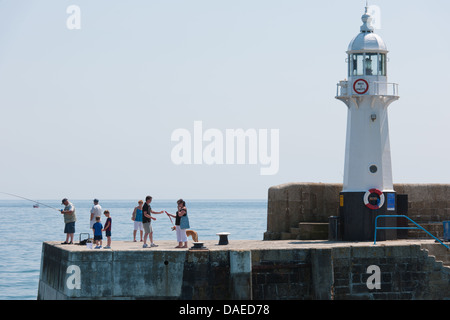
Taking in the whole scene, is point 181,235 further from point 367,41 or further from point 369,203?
point 367,41

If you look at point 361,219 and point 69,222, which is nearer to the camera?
point 69,222

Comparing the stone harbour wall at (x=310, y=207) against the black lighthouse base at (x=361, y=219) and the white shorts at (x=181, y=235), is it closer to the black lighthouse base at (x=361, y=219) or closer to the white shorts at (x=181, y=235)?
the black lighthouse base at (x=361, y=219)

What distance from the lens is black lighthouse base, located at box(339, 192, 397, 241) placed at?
2664 centimetres

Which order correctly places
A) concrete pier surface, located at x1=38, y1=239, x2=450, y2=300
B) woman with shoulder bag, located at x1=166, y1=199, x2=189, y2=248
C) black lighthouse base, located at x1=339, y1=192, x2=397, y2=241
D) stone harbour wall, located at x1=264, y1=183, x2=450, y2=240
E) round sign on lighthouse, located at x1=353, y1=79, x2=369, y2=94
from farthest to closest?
stone harbour wall, located at x1=264, y1=183, x2=450, y2=240 < round sign on lighthouse, located at x1=353, y1=79, x2=369, y2=94 < black lighthouse base, located at x1=339, y1=192, x2=397, y2=241 < woman with shoulder bag, located at x1=166, y1=199, x2=189, y2=248 < concrete pier surface, located at x1=38, y1=239, x2=450, y2=300

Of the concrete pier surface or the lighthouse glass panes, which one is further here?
the lighthouse glass panes

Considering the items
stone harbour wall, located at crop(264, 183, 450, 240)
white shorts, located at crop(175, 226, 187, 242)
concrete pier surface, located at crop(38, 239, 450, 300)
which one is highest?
stone harbour wall, located at crop(264, 183, 450, 240)

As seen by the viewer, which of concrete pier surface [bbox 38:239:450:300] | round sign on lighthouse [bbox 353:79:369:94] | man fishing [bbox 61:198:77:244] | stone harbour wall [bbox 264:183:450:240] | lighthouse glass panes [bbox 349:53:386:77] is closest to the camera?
concrete pier surface [bbox 38:239:450:300]

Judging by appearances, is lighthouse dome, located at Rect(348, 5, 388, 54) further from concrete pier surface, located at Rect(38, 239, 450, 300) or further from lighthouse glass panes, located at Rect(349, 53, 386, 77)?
concrete pier surface, located at Rect(38, 239, 450, 300)

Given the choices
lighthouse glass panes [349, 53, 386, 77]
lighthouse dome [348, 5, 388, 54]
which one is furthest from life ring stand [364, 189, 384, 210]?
lighthouse dome [348, 5, 388, 54]

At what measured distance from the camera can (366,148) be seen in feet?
88.9

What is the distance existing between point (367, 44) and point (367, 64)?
2.18 ft

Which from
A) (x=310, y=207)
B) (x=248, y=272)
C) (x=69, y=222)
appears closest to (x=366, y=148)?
(x=310, y=207)
